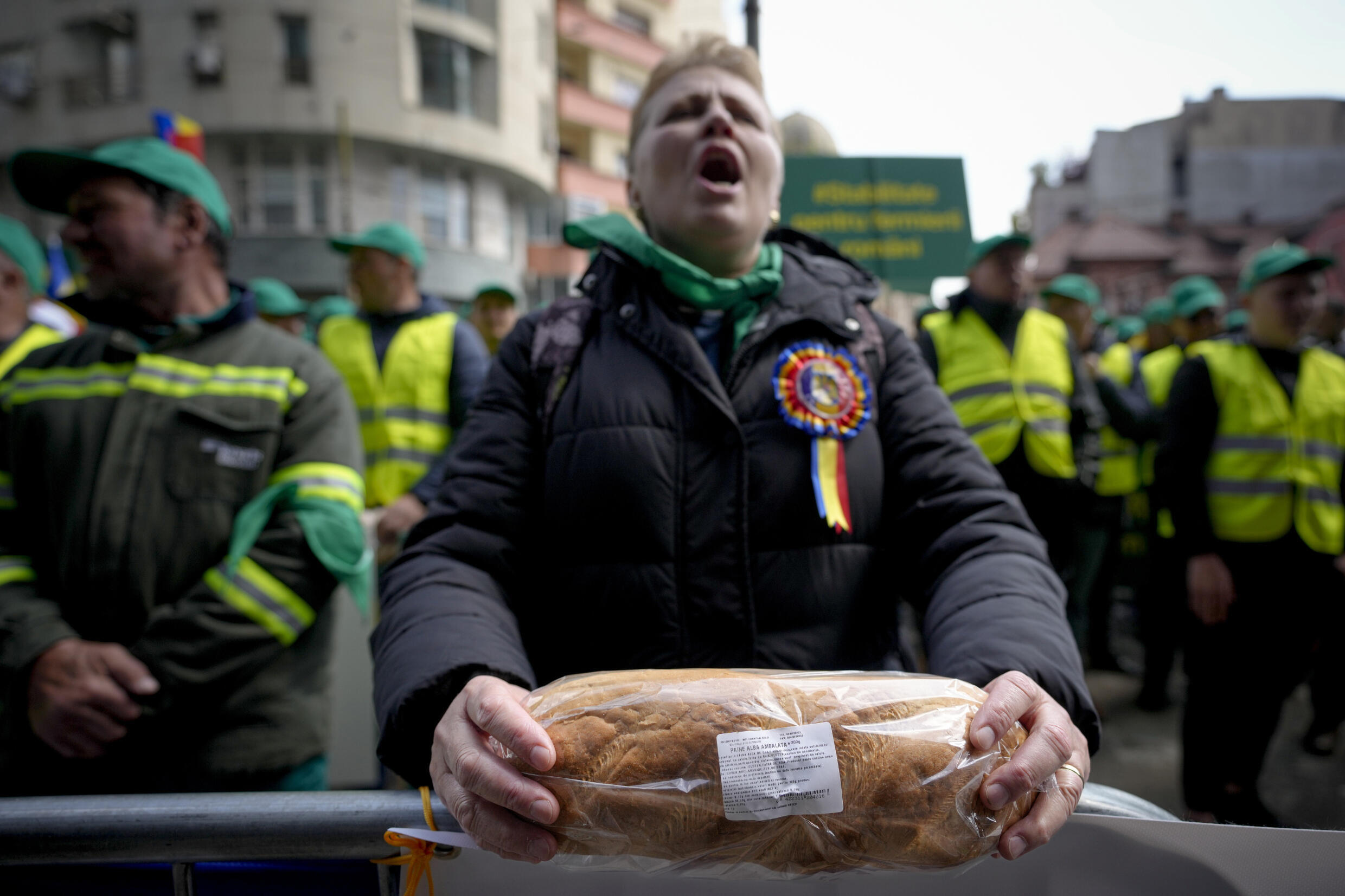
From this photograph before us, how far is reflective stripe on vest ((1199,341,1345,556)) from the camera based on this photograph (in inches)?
126

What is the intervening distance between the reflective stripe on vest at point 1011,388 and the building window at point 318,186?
20.1 m

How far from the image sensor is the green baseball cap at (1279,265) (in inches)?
126

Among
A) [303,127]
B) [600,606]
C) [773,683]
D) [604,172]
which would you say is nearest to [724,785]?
[773,683]

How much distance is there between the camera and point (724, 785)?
758mm

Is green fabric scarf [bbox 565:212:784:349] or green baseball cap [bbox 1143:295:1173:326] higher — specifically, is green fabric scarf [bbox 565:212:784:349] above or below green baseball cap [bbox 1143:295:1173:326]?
below

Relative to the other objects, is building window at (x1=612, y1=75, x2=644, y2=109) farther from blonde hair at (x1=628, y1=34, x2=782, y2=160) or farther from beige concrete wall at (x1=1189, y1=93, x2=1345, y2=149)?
blonde hair at (x1=628, y1=34, x2=782, y2=160)

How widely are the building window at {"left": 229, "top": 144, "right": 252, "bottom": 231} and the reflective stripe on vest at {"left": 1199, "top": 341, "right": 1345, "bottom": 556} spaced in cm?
2208

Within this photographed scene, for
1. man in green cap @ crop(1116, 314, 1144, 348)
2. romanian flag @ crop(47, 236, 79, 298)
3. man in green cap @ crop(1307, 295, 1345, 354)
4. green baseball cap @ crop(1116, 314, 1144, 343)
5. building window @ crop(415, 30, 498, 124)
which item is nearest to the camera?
man in green cap @ crop(1307, 295, 1345, 354)

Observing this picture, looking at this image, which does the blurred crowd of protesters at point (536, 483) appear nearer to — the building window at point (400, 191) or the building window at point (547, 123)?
the building window at point (400, 191)

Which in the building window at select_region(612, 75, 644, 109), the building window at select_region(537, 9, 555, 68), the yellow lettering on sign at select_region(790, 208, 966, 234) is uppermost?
the building window at select_region(612, 75, 644, 109)

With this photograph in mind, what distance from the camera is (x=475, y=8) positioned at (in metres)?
20.8

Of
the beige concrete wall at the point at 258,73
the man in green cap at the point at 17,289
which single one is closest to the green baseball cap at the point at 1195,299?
the man in green cap at the point at 17,289

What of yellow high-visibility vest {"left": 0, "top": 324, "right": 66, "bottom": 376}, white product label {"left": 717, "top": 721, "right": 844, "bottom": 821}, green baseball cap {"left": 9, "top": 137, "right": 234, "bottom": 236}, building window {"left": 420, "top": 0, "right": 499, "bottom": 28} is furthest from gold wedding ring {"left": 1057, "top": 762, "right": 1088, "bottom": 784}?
building window {"left": 420, "top": 0, "right": 499, "bottom": 28}

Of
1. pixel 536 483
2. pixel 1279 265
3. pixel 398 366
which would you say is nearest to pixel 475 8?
pixel 398 366
